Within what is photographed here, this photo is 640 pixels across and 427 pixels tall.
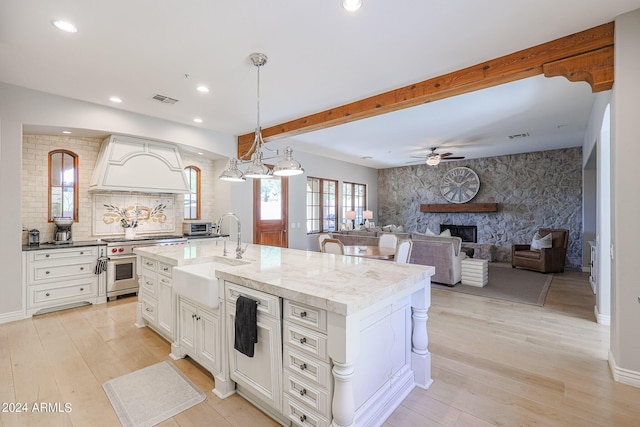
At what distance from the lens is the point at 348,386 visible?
1.53m

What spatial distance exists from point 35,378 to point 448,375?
3438mm

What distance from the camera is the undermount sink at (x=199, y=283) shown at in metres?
2.18

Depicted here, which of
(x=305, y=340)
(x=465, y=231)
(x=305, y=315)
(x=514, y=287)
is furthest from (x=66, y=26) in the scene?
(x=465, y=231)

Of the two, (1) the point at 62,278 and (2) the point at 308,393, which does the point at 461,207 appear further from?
(1) the point at 62,278

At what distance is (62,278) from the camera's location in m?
4.02

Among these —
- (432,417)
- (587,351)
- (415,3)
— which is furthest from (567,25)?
(432,417)

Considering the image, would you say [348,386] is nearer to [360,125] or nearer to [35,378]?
[35,378]

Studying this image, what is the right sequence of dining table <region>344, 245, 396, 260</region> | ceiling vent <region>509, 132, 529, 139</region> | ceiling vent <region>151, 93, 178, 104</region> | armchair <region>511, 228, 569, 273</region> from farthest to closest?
armchair <region>511, 228, 569, 273</region> < ceiling vent <region>509, 132, 529, 139</region> < dining table <region>344, 245, 396, 260</region> < ceiling vent <region>151, 93, 178, 104</region>

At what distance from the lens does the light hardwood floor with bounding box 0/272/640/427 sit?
195cm

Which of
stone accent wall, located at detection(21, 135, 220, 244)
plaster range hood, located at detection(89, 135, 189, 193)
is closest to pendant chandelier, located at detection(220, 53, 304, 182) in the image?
plaster range hood, located at detection(89, 135, 189, 193)

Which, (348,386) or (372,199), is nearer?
(348,386)

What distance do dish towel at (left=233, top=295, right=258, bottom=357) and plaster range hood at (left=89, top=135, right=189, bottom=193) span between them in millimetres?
3785

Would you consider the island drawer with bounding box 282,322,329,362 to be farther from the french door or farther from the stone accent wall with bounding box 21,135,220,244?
the french door

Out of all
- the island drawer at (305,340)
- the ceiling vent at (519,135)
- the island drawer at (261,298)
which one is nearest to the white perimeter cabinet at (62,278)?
the island drawer at (261,298)
